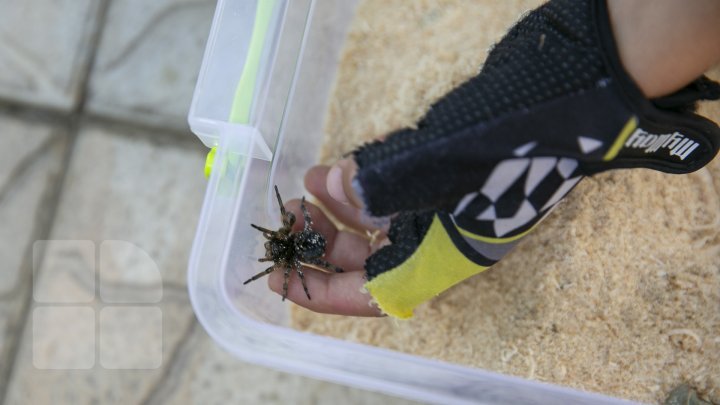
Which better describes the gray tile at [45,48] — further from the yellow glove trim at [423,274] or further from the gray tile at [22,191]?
the yellow glove trim at [423,274]

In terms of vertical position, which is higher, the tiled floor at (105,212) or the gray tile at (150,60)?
the gray tile at (150,60)

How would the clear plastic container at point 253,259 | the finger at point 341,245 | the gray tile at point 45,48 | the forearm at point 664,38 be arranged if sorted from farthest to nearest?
the gray tile at point 45,48 < the finger at point 341,245 < the clear plastic container at point 253,259 < the forearm at point 664,38

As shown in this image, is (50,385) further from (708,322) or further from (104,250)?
(708,322)

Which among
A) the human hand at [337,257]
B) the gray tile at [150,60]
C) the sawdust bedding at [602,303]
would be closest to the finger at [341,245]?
the human hand at [337,257]

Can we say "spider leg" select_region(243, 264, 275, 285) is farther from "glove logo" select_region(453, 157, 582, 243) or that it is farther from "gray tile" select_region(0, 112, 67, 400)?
"gray tile" select_region(0, 112, 67, 400)

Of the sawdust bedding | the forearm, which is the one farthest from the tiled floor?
the forearm

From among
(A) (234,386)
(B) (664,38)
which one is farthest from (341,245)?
(B) (664,38)
